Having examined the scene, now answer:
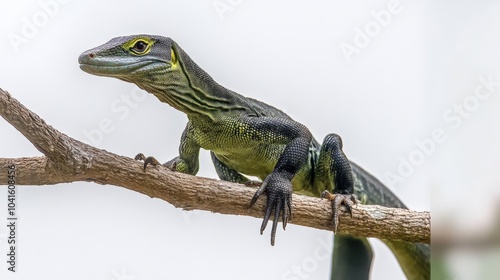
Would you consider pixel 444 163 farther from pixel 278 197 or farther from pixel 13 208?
pixel 13 208

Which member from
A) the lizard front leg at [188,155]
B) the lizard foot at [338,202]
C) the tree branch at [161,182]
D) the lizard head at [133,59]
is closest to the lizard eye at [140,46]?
the lizard head at [133,59]

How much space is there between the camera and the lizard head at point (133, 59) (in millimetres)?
2105

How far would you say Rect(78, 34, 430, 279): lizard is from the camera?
225 cm

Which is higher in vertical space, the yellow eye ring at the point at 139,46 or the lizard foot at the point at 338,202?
the yellow eye ring at the point at 139,46

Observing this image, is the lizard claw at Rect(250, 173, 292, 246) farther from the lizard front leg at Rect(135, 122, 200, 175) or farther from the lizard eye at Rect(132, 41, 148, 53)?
the lizard eye at Rect(132, 41, 148, 53)

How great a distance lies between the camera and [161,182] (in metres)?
2.20

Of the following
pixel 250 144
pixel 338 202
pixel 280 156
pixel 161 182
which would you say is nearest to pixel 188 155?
pixel 250 144

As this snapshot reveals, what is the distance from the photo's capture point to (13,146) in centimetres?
266

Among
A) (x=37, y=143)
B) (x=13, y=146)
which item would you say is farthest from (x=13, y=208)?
(x=37, y=143)

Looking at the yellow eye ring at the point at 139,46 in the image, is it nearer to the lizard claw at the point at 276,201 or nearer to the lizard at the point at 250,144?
the lizard at the point at 250,144

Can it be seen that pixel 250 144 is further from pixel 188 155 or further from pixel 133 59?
pixel 133 59

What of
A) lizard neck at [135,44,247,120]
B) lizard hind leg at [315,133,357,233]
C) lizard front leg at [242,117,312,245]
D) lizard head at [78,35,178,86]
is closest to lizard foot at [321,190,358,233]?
lizard hind leg at [315,133,357,233]

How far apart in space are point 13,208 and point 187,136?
29.2 inches

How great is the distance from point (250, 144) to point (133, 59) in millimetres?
680
